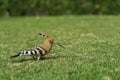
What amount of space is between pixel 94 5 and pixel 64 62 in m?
25.7

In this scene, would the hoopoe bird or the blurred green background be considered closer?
the hoopoe bird

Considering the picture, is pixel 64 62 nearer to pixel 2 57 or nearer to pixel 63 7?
pixel 2 57

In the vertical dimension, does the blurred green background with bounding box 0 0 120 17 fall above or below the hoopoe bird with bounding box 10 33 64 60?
below

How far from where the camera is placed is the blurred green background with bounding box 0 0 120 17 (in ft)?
113

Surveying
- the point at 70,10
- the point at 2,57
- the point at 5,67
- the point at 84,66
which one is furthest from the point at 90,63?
the point at 70,10

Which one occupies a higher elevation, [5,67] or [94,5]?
[5,67]

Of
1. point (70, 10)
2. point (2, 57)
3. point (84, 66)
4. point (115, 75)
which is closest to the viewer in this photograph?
point (115, 75)

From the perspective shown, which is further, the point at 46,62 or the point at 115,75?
the point at 46,62

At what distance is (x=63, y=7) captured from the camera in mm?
34719

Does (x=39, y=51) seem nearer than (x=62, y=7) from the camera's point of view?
Yes

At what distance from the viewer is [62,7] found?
3472 cm

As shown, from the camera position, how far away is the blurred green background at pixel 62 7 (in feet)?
113

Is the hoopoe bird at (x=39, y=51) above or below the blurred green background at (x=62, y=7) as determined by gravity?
above

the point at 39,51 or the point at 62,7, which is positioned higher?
the point at 39,51
